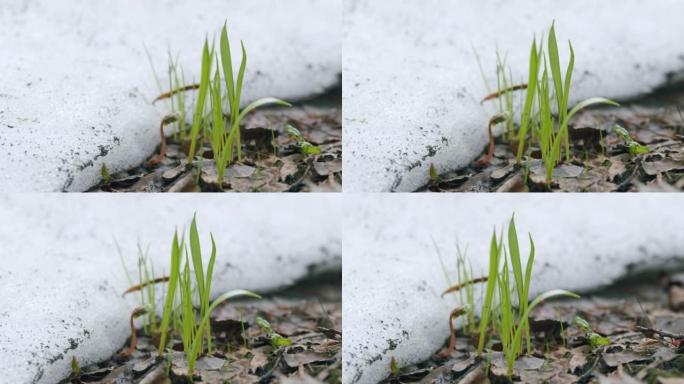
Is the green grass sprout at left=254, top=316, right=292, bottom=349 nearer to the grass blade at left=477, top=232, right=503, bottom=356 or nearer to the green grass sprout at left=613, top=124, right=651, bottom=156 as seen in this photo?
the grass blade at left=477, top=232, right=503, bottom=356

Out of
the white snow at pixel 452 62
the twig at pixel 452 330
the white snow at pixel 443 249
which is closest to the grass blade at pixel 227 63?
the white snow at pixel 452 62

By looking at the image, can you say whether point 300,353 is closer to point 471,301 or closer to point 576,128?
point 471,301

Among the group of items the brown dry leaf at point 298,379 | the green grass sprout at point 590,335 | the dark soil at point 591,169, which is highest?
the dark soil at point 591,169

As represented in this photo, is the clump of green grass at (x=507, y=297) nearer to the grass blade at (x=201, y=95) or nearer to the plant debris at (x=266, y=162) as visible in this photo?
the plant debris at (x=266, y=162)

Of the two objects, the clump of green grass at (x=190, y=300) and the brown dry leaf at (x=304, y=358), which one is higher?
the clump of green grass at (x=190, y=300)

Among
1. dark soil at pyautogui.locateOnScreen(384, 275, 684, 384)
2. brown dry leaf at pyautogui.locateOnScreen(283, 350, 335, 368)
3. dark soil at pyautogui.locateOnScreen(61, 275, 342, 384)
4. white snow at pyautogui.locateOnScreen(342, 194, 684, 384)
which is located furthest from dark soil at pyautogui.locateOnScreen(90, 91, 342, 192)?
dark soil at pyautogui.locateOnScreen(384, 275, 684, 384)

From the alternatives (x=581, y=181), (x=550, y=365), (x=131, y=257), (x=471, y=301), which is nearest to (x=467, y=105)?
(x=581, y=181)
